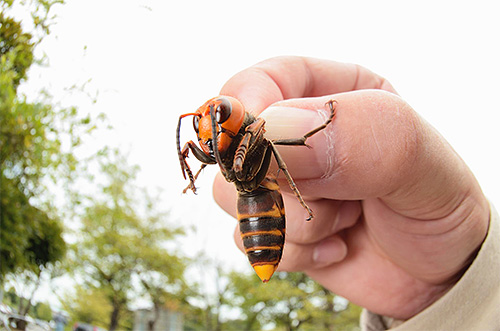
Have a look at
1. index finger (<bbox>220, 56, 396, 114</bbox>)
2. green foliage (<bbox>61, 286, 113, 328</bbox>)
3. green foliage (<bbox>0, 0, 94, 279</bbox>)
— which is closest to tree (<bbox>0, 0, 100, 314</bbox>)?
green foliage (<bbox>0, 0, 94, 279</bbox>)

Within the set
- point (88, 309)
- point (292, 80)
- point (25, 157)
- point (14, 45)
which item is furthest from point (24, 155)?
point (88, 309)

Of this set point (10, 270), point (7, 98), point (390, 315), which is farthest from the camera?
point (10, 270)

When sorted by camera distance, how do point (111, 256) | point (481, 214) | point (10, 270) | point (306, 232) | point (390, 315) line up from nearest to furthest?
point (481, 214) → point (306, 232) → point (390, 315) → point (10, 270) → point (111, 256)

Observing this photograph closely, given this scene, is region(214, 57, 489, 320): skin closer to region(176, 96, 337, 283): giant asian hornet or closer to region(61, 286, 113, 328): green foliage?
region(176, 96, 337, 283): giant asian hornet

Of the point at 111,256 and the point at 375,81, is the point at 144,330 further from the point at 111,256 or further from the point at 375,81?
the point at 375,81

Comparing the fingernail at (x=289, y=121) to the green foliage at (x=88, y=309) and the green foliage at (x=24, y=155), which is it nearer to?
the green foliage at (x=24, y=155)

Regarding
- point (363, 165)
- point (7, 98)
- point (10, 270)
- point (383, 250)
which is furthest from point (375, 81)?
point (10, 270)

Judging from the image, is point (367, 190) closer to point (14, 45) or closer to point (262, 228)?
point (262, 228)

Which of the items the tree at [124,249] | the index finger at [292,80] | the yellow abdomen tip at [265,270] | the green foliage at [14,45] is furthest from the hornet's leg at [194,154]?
the tree at [124,249]
